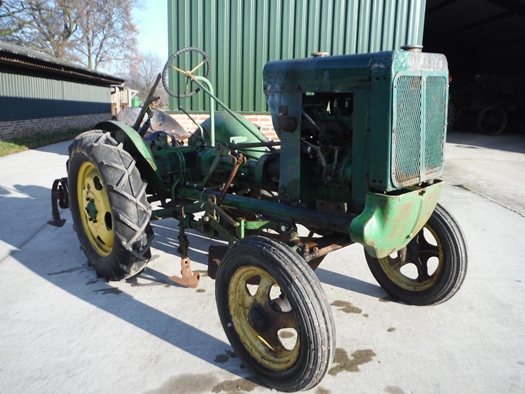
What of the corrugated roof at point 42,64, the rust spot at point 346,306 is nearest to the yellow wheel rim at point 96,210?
the rust spot at point 346,306

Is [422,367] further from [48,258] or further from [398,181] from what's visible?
[48,258]

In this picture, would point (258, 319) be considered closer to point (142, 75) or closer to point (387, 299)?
point (387, 299)

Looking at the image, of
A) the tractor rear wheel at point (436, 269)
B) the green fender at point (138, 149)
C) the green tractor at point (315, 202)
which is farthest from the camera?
the green fender at point (138, 149)

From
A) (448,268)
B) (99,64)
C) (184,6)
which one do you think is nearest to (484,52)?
(184,6)

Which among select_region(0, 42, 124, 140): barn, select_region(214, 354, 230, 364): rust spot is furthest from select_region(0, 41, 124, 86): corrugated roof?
select_region(214, 354, 230, 364): rust spot

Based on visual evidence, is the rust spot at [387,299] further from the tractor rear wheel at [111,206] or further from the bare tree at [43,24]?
the bare tree at [43,24]

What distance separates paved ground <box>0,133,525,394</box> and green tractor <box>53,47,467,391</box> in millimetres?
222

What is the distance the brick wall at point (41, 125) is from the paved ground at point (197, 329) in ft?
36.3

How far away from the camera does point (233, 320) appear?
262cm

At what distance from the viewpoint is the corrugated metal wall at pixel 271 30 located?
7.96 metres

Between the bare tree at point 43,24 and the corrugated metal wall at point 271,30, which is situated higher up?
the bare tree at point 43,24

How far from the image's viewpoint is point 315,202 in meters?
2.90

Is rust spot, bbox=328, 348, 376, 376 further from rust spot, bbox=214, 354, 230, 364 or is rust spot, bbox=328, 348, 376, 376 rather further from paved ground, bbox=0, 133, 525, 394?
rust spot, bbox=214, 354, 230, 364

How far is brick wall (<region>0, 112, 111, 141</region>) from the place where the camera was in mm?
14398
